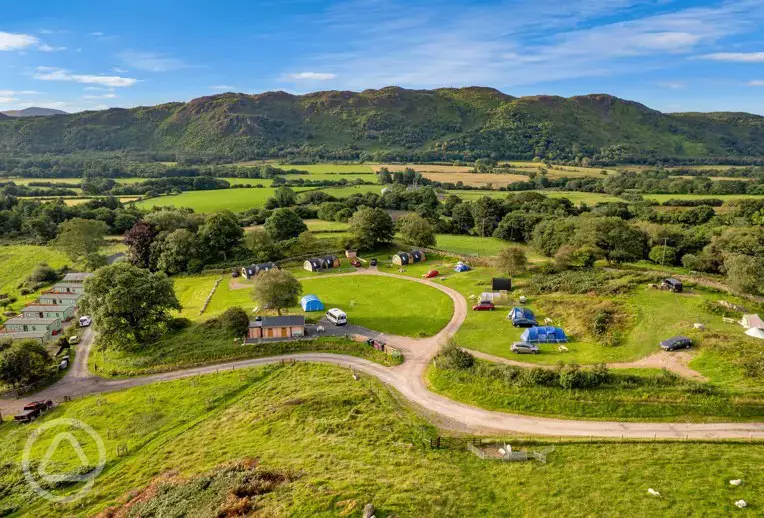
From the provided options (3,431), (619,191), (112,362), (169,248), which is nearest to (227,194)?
(169,248)

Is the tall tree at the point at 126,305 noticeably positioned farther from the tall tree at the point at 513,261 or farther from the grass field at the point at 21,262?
the tall tree at the point at 513,261

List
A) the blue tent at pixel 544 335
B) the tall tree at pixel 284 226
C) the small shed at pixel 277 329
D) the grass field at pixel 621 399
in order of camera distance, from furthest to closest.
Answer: the tall tree at pixel 284 226 → the small shed at pixel 277 329 → the blue tent at pixel 544 335 → the grass field at pixel 621 399

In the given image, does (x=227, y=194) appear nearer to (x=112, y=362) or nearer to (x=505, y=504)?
(x=112, y=362)

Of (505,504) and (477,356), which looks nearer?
(505,504)

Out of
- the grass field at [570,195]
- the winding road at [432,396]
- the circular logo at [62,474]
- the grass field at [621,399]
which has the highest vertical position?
the grass field at [570,195]

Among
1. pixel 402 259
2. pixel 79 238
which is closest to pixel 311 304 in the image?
pixel 402 259

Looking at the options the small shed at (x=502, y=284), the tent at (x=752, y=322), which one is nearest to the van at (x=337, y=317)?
the small shed at (x=502, y=284)

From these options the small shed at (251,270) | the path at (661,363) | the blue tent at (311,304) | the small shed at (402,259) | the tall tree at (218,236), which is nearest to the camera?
the path at (661,363)
